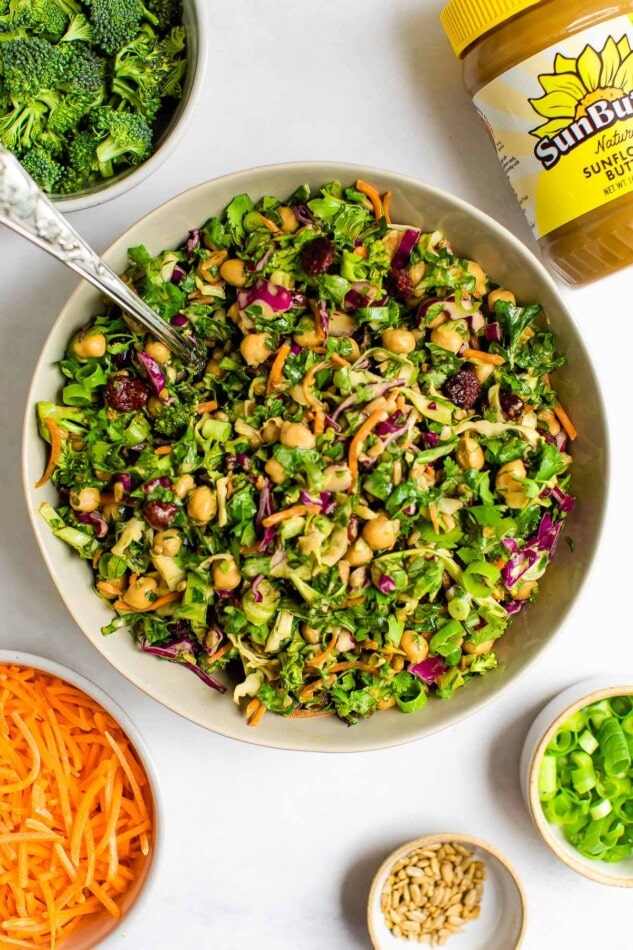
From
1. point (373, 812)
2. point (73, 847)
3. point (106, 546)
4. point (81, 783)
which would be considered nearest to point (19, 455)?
point (106, 546)

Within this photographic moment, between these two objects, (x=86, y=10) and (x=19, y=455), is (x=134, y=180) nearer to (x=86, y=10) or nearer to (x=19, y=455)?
(x=86, y=10)

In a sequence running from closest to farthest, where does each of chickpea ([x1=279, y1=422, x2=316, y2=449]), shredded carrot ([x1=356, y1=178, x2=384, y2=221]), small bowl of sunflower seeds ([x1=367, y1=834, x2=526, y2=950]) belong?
chickpea ([x1=279, y1=422, x2=316, y2=449]), shredded carrot ([x1=356, y1=178, x2=384, y2=221]), small bowl of sunflower seeds ([x1=367, y1=834, x2=526, y2=950])

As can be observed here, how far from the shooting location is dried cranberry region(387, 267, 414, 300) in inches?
91.7

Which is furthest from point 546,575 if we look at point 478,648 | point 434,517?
point 434,517

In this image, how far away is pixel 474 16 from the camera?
2281mm

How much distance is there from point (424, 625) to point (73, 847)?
4.71ft

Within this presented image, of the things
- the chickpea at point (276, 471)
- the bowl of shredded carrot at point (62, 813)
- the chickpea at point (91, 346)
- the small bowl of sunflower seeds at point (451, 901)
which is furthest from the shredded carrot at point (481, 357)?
the small bowl of sunflower seeds at point (451, 901)

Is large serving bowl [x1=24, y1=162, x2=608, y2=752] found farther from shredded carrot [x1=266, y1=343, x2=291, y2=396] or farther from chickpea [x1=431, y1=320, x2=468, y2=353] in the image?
shredded carrot [x1=266, y1=343, x2=291, y2=396]

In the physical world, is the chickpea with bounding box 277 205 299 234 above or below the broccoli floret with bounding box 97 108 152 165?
below

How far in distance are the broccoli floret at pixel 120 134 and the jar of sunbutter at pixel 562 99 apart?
0.92 meters

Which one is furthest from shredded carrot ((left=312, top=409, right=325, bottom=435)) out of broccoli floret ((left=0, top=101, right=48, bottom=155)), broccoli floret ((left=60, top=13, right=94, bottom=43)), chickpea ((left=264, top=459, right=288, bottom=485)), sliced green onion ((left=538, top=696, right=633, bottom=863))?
sliced green onion ((left=538, top=696, right=633, bottom=863))

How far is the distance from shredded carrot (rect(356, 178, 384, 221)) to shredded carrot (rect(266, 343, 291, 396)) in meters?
0.47

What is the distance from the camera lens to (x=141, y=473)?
7.39 feet

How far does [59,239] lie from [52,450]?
2.25 feet
